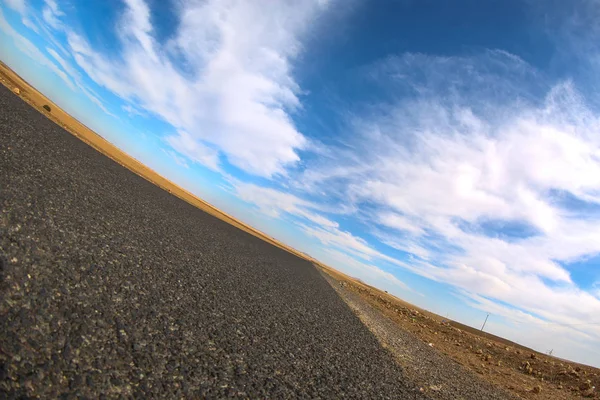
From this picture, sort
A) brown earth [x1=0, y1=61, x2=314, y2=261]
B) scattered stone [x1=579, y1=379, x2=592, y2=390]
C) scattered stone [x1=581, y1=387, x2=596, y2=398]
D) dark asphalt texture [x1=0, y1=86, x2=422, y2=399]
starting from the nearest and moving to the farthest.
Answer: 1. dark asphalt texture [x1=0, y1=86, x2=422, y2=399]
2. scattered stone [x1=581, y1=387, x2=596, y2=398]
3. scattered stone [x1=579, y1=379, x2=592, y2=390]
4. brown earth [x1=0, y1=61, x2=314, y2=261]

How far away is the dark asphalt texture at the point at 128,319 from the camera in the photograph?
245 centimetres

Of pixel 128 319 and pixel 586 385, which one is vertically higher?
pixel 586 385

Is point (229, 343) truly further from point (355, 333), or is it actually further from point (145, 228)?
point (355, 333)

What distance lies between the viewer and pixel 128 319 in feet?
11.3

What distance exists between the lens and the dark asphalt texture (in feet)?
8.05

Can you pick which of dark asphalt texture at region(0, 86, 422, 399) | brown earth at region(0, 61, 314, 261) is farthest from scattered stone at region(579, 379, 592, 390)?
brown earth at region(0, 61, 314, 261)

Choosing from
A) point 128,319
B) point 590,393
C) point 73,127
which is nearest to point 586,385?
point 590,393

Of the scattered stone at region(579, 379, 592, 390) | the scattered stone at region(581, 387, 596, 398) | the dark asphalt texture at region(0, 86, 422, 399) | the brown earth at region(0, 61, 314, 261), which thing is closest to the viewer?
the dark asphalt texture at region(0, 86, 422, 399)

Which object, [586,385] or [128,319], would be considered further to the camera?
[586,385]

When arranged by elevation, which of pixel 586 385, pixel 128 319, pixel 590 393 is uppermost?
pixel 586 385

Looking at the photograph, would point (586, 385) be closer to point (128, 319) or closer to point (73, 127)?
point (128, 319)

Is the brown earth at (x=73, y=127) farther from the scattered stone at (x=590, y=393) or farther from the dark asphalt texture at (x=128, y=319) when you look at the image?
the scattered stone at (x=590, y=393)

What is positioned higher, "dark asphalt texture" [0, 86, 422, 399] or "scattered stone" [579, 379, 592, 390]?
"scattered stone" [579, 379, 592, 390]

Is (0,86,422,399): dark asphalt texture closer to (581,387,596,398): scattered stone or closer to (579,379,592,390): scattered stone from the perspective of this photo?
(581,387,596,398): scattered stone
